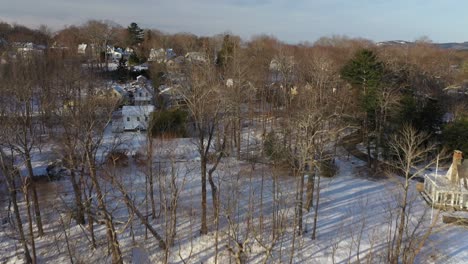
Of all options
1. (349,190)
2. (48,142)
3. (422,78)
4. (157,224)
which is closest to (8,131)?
(157,224)

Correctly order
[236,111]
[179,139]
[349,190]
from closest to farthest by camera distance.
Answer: [349,190] < [236,111] < [179,139]

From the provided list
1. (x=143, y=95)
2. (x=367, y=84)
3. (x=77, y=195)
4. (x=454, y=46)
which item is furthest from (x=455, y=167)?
(x=454, y=46)

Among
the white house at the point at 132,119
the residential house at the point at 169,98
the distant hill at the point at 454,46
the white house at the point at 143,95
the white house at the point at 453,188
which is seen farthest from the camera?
the distant hill at the point at 454,46

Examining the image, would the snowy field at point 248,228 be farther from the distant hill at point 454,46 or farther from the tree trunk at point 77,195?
the distant hill at point 454,46

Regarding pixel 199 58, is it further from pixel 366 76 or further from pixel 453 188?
pixel 453 188

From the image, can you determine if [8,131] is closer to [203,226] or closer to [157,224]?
[157,224]

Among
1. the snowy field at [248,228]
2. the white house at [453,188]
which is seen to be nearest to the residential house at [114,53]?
the snowy field at [248,228]

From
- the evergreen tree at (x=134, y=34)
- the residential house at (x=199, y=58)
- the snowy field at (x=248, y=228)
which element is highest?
the evergreen tree at (x=134, y=34)
